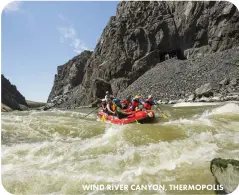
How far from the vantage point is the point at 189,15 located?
4003 centimetres

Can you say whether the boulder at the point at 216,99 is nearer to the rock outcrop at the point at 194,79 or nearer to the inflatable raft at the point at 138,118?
the rock outcrop at the point at 194,79

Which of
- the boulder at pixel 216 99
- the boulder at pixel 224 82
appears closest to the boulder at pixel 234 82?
the boulder at pixel 224 82

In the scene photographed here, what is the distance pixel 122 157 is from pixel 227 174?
2913 mm

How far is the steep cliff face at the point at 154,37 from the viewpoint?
115 ft

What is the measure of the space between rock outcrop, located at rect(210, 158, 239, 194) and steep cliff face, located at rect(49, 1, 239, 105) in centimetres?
2810

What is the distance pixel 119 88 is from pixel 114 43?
9.03 metres

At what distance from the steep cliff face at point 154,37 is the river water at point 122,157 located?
23.7m

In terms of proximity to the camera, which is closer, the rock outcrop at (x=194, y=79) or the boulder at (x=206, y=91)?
the boulder at (x=206, y=91)

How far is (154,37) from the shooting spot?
143ft

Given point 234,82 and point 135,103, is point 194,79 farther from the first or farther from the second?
point 135,103

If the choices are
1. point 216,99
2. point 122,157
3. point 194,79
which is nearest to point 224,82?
point 216,99

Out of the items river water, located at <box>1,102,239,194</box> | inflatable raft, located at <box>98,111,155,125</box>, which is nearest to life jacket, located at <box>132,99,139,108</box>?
inflatable raft, located at <box>98,111,155,125</box>

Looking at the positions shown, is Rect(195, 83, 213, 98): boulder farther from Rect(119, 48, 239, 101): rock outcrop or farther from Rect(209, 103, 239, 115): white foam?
Rect(209, 103, 239, 115): white foam

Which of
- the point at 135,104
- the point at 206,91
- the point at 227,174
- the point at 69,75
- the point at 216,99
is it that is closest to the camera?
the point at 227,174
